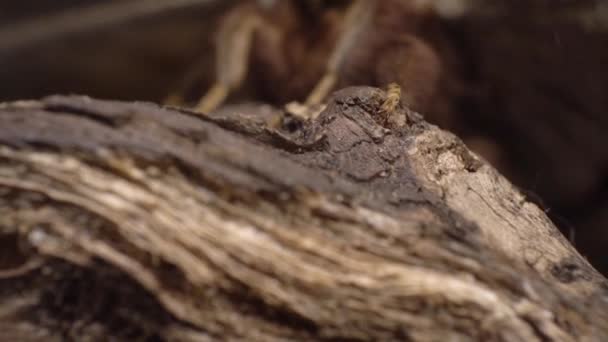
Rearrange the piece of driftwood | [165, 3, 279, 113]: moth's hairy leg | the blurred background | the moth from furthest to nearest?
[165, 3, 279, 113]: moth's hairy leg < the blurred background < the moth < the piece of driftwood

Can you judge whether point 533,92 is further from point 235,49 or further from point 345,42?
point 235,49

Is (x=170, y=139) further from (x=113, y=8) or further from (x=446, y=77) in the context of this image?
(x=113, y=8)

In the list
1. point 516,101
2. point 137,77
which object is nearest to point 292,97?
point 516,101

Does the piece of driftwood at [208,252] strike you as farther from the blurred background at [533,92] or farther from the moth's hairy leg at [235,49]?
the moth's hairy leg at [235,49]

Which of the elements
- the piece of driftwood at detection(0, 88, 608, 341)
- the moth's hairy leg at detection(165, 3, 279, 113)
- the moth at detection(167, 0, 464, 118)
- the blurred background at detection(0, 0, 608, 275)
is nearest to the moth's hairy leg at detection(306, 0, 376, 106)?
the moth at detection(167, 0, 464, 118)

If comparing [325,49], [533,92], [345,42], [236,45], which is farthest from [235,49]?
[533,92]

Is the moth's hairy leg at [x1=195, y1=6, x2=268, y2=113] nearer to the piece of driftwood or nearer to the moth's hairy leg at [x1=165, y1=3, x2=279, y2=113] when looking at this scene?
the moth's hairy leg at [x1=165, y1=3, x2=279, y2=113]
